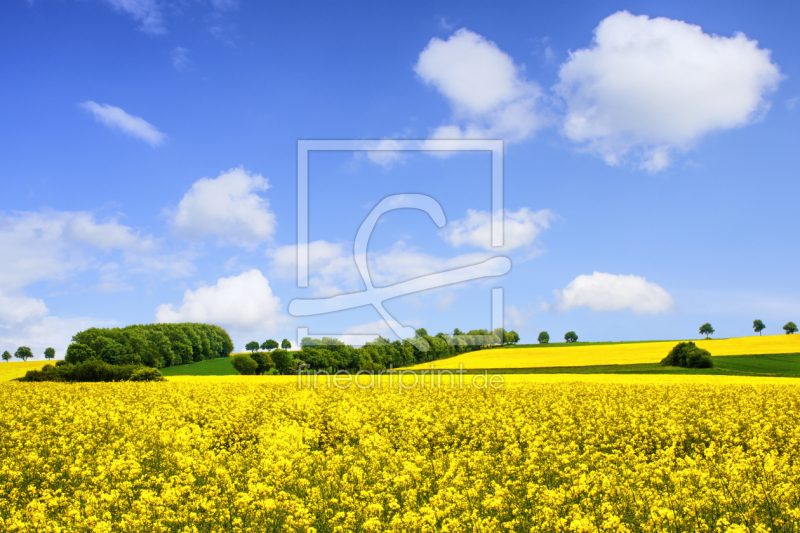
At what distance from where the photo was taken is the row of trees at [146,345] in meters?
69.3

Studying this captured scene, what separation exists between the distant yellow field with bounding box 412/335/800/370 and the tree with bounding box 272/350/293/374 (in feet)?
53.9

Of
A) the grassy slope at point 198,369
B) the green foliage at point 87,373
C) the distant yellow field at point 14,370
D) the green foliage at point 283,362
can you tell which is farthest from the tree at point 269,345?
the green foliage at point 87,373

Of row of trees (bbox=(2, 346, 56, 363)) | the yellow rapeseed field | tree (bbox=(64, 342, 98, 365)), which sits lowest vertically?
row of trees (bbox=(2, 346, 56, 363))

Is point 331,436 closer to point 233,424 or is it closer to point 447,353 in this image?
point 233,424

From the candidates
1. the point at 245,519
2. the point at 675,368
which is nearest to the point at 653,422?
the point at 245,519

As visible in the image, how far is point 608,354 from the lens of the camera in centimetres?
6366

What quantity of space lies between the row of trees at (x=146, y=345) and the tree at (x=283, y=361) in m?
19.8

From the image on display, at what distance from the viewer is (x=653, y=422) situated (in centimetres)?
1255

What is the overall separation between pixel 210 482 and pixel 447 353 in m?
75.0

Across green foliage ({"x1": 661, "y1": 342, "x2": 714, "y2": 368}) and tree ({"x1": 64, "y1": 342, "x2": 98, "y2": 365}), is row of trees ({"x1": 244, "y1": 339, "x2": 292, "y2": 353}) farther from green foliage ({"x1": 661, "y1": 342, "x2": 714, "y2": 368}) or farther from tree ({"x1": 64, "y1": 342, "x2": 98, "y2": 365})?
green foliage ({"x1": 661, "y1": 342, "x2": 714, "y2": 368})

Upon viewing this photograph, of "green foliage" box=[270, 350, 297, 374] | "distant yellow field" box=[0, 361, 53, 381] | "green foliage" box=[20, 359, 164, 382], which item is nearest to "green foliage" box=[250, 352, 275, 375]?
"green foliage" box=[270, 350, 297, 374]

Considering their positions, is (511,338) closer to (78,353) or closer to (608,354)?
(608,354)

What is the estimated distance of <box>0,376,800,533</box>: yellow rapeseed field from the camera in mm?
6477

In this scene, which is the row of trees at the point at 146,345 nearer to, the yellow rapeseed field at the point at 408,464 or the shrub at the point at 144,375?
the shrub at the point at 144,375
